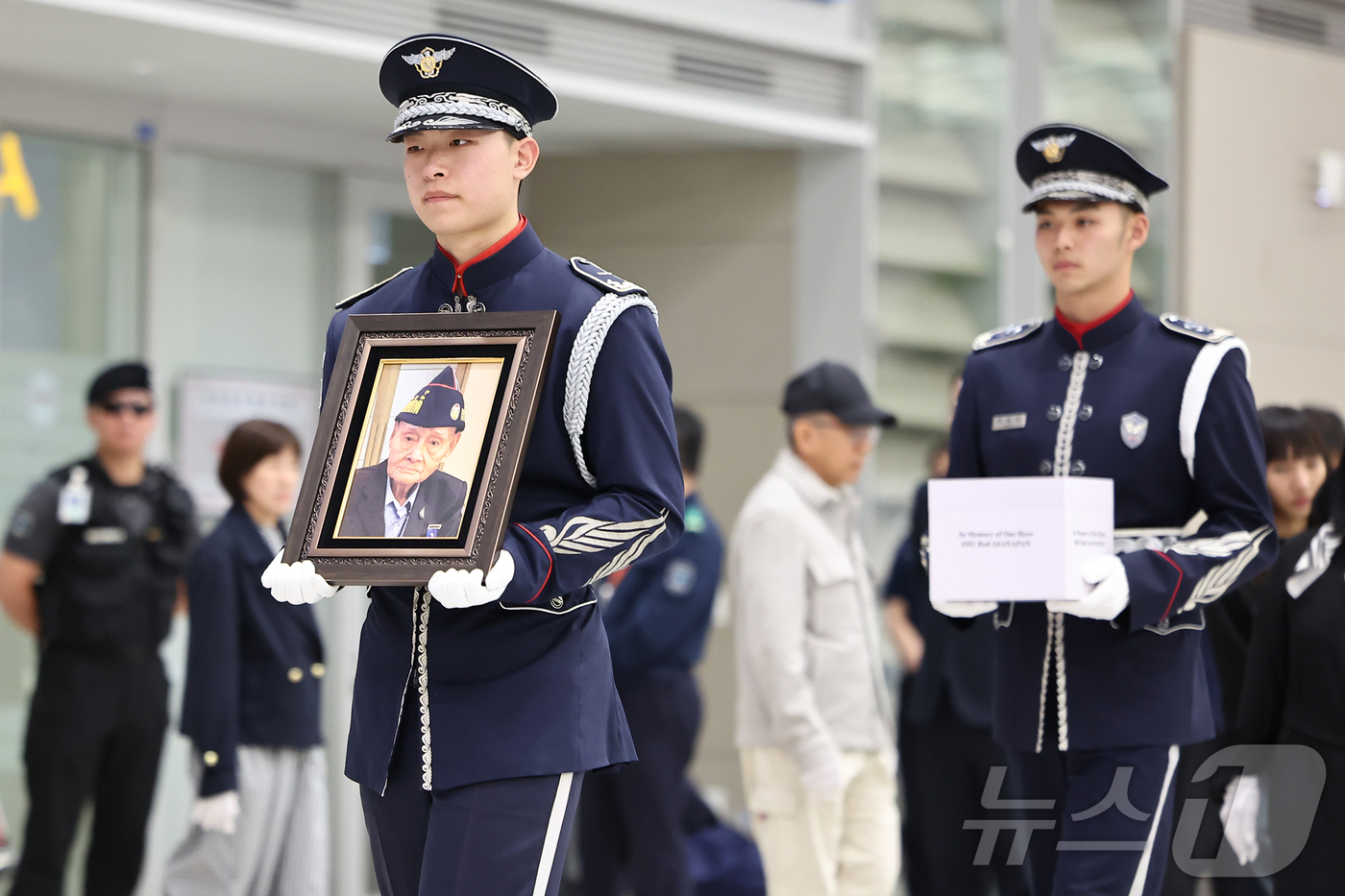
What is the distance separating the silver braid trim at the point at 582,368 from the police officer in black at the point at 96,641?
3565 millimetres

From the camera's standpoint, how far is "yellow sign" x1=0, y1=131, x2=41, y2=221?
21.4 feet

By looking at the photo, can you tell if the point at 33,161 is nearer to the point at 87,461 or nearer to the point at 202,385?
the point at 202,385


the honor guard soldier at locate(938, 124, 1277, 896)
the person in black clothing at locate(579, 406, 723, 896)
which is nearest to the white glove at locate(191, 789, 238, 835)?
the person in black clothing at locate(579, 406, 723, 896)

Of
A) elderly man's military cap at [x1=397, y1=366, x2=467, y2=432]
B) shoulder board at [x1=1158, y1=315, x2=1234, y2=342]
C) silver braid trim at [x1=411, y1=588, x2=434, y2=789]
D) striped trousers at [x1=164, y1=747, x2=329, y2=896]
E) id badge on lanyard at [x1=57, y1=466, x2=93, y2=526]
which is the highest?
shoulder board at [x1=1158, y1=315, x2=1234, y2=342]

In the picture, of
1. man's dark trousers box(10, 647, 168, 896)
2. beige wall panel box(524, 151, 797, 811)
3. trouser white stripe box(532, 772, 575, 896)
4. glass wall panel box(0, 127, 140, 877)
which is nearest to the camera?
trouser white stripe box(532, 772, 575, 896)

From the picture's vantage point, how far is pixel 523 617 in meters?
2.44

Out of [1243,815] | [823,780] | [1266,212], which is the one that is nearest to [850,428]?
[823,780]

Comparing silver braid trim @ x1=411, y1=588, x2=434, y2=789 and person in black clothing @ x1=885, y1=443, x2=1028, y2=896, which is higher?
silver braid trim @ x1=411, y1=588, x2=434, y2=789

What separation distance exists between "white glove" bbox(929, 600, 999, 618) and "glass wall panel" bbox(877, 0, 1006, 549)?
457 cm

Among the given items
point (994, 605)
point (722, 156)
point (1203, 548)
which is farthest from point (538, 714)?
point (722, 156)

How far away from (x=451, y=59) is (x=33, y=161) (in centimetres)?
463

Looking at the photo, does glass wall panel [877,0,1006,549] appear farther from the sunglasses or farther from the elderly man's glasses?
the sunglasses

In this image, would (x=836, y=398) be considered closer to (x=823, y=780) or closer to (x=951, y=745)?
(x=823, y=780)

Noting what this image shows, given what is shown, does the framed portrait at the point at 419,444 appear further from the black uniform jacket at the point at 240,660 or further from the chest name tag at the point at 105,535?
the chest name tag at the point at 105,535
